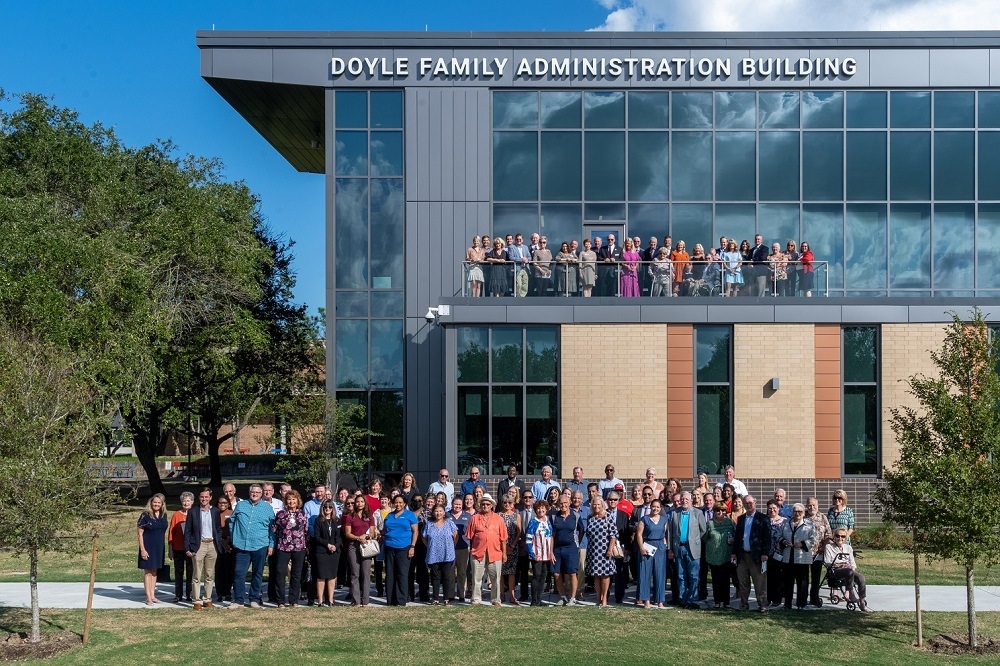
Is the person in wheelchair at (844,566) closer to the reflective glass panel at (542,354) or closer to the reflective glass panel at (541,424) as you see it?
the reflective glass panel at (541,424)

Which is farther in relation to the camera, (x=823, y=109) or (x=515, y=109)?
(x=515, y=109)

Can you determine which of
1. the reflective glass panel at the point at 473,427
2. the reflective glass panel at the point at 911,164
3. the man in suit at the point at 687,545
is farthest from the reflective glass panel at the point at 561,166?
the man in suit at the point at 687,545

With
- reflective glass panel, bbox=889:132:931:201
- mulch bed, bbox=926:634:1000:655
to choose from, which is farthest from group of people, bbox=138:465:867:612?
reflective glass panel, bbox=889:132:931:201

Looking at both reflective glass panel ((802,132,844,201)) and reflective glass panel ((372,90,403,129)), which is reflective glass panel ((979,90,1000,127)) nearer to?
reflective glass panel ((802,132,844,201))

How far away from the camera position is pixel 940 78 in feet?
84.3

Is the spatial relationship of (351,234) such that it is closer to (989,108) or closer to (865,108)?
(865,108)

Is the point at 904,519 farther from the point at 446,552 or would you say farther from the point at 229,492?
the point at 229,492

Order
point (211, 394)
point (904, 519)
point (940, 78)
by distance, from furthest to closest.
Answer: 1. point (211, 394)
2. point (940, 78)
3. point (904, 519)

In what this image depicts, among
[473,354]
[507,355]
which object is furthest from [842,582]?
[473,354]

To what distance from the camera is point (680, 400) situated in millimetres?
22125

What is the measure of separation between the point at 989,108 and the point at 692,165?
760 cm

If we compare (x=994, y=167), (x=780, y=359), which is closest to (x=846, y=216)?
(x=994, y=167)

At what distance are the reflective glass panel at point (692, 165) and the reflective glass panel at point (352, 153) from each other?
25.9ft

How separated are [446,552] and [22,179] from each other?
1789 centimetres
